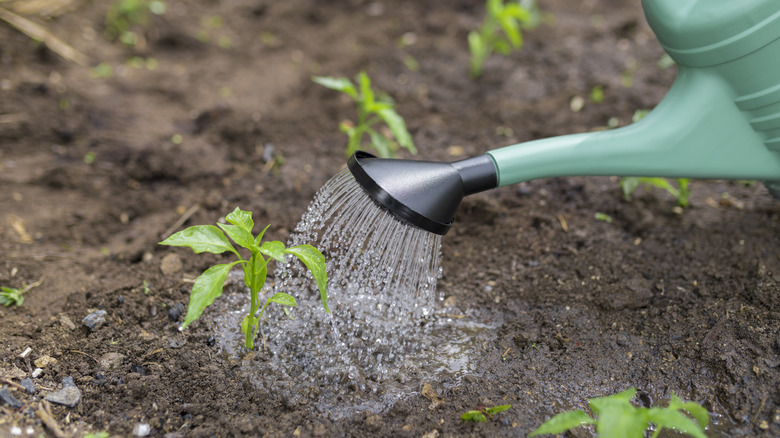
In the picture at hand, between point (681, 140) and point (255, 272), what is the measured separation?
1.16m

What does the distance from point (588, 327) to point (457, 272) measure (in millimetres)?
437

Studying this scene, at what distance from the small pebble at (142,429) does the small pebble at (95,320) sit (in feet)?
1.22

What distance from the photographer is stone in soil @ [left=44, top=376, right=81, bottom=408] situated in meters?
1.34

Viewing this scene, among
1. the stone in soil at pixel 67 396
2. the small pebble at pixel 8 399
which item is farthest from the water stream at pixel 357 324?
the small pebble at pixel 8 399

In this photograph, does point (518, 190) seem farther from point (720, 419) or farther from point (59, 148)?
point (59, 148)

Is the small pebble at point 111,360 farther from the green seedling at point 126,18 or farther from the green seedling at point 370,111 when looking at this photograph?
the green seedling at point 126,18

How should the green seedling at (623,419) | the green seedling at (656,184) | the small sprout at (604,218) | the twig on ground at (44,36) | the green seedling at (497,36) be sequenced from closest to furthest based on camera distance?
the green seedling at (623,419) < the green seedling at (656,184) < the small sprout at (604,218) < the green seedling at (497,36) < the twig on ground at (44,36)

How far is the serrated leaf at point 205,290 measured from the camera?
1.18m

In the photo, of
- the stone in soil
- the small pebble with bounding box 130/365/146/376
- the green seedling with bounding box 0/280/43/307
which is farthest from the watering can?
the green seedling with bounding box 0/280/43/307

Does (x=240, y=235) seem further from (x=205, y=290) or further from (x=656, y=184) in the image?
(x=656, y=184)

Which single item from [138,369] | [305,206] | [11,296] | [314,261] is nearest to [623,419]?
[314,261]

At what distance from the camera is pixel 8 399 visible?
4.25 ft

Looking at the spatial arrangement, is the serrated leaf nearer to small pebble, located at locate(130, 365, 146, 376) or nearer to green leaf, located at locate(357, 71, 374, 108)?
small pebble, located at locate(130, 365, 146, 376)

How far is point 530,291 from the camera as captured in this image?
1763 mm
